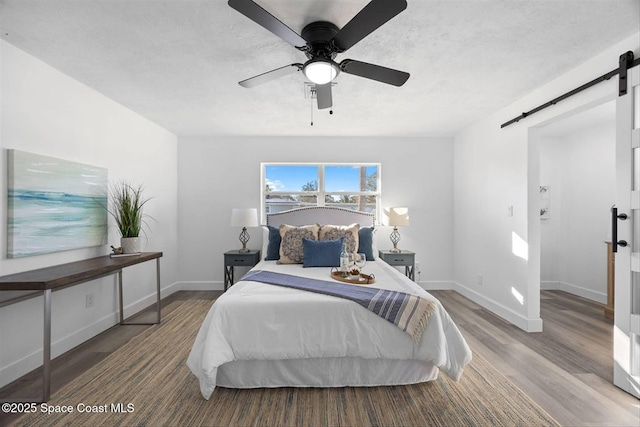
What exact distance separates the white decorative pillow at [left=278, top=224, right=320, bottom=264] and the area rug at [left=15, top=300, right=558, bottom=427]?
1.63 metres

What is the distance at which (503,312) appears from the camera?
11.5 feet

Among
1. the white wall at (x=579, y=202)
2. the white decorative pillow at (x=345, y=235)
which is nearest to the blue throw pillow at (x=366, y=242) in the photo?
the white decorative pillow at (x=345, y=235)

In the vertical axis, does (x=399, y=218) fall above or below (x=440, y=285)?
above

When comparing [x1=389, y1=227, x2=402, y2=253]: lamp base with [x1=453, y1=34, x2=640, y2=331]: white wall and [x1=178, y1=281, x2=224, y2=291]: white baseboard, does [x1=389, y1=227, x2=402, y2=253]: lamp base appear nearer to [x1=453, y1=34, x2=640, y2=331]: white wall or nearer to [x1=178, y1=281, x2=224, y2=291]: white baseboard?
[x1=453, y1=34, x2=640, y2=331]: white wall

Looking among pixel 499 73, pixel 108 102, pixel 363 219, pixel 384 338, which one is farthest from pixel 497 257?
pixel 108 102

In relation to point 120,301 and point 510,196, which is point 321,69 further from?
point 120,301

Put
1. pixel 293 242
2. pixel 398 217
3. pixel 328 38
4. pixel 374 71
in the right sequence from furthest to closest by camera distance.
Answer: pixel 398 217
pixel 293 242
pixel 374 71
pixel 328 38

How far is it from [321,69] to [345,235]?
229cm

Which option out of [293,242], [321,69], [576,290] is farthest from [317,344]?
[576,290]

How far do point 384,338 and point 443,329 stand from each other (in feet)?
1.43

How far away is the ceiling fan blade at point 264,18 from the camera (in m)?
1.44

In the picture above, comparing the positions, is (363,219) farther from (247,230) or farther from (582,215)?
(582,215)

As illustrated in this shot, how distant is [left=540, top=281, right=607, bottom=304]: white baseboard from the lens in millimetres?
4102

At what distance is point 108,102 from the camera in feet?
10.5
